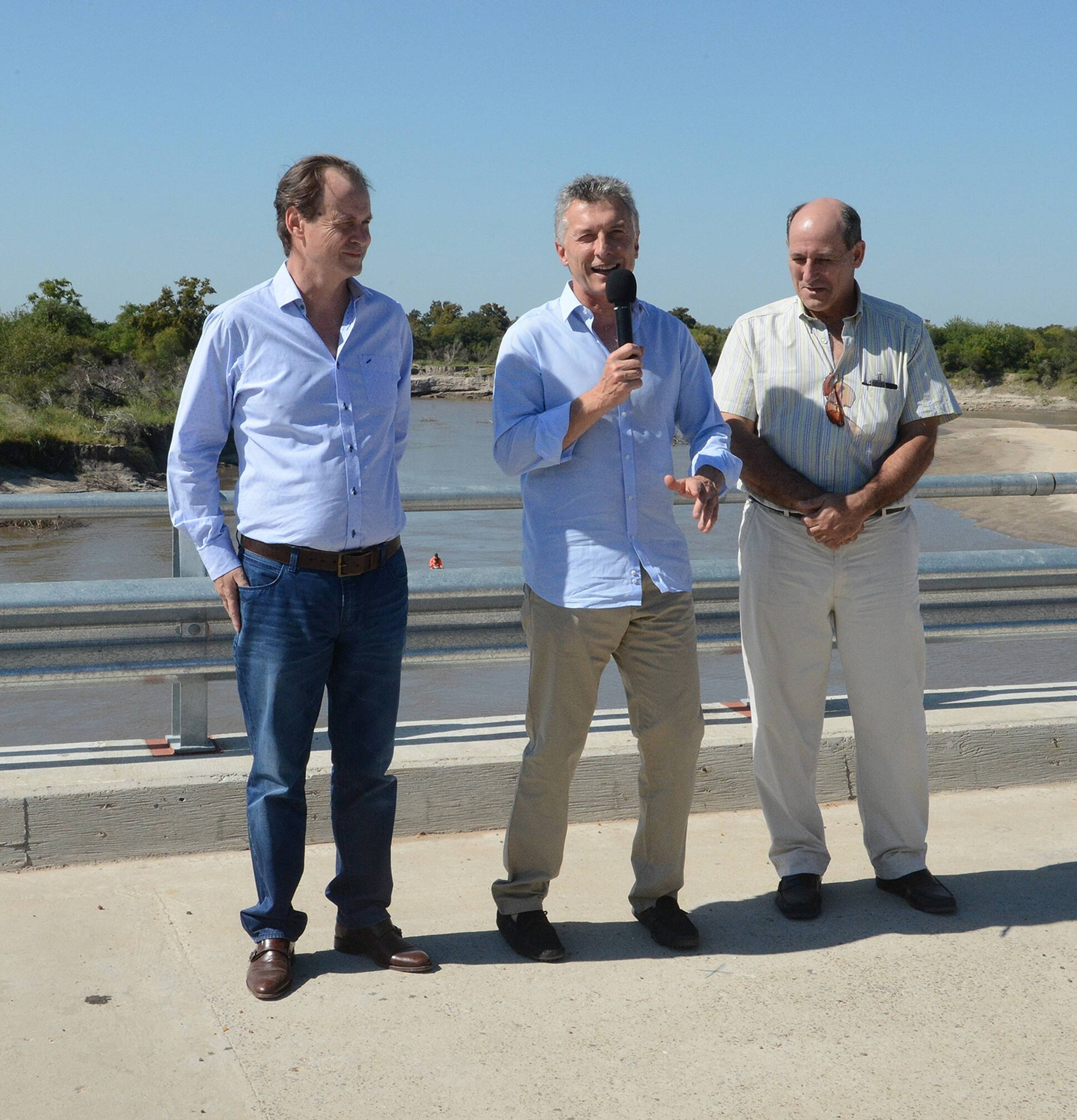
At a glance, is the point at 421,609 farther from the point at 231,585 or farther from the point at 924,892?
the point at 924,892

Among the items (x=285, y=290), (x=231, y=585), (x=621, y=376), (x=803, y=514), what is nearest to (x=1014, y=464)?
(x=803, y=514)

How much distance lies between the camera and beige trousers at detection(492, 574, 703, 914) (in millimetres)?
3246

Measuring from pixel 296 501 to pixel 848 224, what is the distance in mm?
1722

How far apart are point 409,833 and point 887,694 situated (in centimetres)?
153

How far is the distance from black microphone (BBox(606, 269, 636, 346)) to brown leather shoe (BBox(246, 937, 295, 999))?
1.67m

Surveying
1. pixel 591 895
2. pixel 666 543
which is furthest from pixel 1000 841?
pixel 666 543

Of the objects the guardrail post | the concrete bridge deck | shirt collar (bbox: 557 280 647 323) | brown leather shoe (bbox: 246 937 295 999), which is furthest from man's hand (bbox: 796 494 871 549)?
the guardrail post

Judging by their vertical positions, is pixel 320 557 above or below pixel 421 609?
above

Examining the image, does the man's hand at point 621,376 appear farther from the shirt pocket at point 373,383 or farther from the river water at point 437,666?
the river water at point 437,666

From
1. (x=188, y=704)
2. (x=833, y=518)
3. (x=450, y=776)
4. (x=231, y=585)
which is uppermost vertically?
(x=833, y=518)

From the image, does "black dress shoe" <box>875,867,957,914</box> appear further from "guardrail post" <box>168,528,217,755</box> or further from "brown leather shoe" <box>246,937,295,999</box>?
"guardrail post" <box>168,528,217,755</box>

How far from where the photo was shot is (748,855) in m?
3.97

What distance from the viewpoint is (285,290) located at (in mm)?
3025

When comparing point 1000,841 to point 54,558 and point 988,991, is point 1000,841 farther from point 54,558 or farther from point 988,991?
point 54,558
